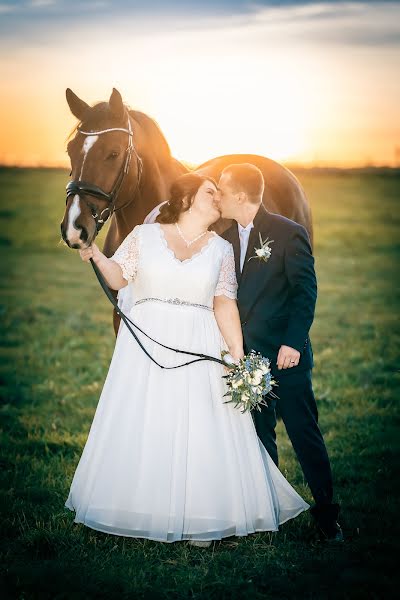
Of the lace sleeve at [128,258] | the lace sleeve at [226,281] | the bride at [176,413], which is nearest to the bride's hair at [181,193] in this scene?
the bride at [176,413]

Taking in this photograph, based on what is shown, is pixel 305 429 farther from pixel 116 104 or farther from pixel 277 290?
pixel 116 104

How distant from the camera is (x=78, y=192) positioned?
4.77 metres

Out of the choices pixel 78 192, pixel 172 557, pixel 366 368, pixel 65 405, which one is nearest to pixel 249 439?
pixel 172 557

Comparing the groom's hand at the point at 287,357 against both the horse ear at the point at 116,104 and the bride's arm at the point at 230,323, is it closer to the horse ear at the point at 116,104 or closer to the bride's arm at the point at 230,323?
the bride's arm at the point at 230,323

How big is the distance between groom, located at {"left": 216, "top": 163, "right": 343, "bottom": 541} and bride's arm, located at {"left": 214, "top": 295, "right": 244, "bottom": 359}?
89mm

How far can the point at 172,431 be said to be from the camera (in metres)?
4.46

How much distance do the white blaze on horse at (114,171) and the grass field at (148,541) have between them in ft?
6.06

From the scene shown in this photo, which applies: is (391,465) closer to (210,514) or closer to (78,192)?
(210,514)

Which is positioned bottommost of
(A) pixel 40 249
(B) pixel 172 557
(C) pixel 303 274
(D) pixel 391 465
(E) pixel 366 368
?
(A) pixel 40 249

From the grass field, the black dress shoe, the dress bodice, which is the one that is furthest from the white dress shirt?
the grass field

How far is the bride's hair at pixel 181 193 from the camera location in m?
4.64

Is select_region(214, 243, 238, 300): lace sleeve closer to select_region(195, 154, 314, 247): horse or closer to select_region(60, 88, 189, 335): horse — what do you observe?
select_region(60, 88, 189, 335): horse

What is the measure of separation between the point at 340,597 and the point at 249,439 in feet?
3.73

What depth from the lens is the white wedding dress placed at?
4422 millimetres
